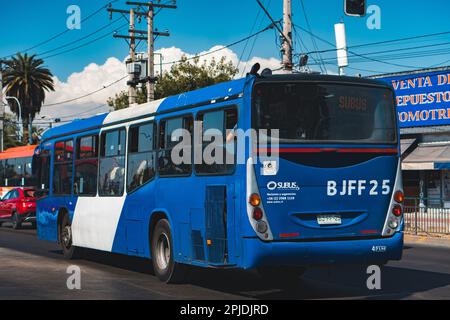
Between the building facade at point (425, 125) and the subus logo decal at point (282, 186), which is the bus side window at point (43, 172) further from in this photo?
the building facade at point (425, 125)

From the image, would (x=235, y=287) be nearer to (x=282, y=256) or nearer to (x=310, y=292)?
(x=310, y=292)

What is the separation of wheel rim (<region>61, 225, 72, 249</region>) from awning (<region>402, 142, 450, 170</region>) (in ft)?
56.7

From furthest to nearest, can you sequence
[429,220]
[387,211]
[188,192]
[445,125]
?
1. [445,125]
2. [429,220]
3. [188,192]
4. [387,211]

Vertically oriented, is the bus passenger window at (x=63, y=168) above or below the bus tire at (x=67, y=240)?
above

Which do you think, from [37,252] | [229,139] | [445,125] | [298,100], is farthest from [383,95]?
[445,125]

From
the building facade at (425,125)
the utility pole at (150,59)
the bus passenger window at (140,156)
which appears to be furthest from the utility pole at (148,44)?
the bus passenger window at (140,156)

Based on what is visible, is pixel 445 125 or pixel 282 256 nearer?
pixel 282 256

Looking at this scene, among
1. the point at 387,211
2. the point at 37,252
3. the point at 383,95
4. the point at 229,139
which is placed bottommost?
the point at 37,252

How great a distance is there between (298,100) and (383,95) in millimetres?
1538

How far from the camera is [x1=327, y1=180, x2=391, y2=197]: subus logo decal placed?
10492 mm

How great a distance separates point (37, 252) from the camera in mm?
18562

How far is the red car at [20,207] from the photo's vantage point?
29.9m

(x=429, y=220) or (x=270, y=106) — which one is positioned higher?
(x=270, y=106)

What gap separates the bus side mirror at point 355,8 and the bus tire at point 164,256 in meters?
9.38
